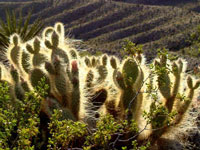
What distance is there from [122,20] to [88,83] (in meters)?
58.3

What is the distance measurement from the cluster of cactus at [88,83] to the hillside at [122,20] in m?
39.3

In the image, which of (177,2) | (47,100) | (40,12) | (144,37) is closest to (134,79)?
(47,100)

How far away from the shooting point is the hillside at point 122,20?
152 ft

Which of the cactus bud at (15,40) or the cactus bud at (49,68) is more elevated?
the cactus bud at (15,40)

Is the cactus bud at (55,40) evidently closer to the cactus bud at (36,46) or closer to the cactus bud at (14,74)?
the cactus bud at (36,46)

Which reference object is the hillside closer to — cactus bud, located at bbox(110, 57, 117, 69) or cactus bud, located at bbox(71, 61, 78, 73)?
cactus bud, located at bbox(110, 57, 117, 69)

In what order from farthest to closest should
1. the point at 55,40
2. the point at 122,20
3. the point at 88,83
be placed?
the point at 122,20 < the point at 88,83 < the point at 55,40

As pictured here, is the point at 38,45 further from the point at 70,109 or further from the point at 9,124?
the point at 9,124

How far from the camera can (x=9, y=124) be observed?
198 centimetres

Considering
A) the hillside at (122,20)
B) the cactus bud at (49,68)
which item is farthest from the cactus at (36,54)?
the hillside at (122,20)

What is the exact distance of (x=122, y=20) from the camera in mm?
60094

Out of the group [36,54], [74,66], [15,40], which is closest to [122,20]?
[15,40]

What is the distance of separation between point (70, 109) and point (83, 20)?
63298mm

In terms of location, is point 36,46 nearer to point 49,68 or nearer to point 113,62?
point 49,68
